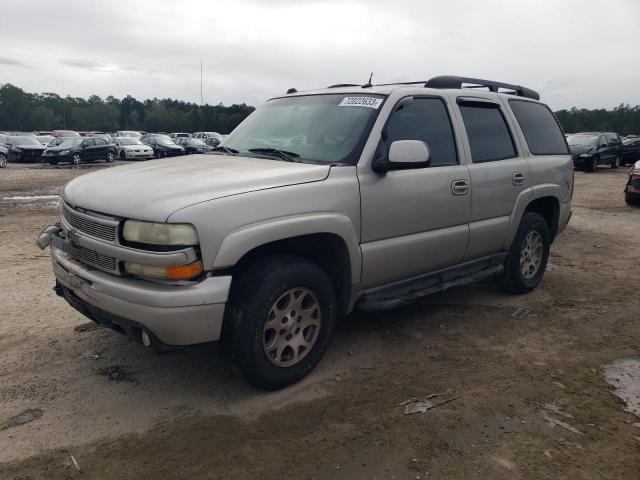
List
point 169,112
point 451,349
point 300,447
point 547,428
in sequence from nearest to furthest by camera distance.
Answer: point 300,447, point 547,428, point 451,349, point 169,112

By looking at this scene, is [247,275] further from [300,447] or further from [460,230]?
[460,230]

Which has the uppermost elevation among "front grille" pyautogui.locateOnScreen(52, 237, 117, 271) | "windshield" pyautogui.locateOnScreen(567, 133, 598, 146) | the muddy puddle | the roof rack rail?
the roof rack rail

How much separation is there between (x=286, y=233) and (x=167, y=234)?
27.6 inches

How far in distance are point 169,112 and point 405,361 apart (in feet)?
350

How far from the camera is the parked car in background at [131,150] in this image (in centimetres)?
2841

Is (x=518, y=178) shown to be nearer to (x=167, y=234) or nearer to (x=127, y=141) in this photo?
(x=167, y=234)

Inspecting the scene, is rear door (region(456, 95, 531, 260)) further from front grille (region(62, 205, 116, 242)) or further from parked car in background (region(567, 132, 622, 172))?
parked car in background (region(567, 132, 622, 172))

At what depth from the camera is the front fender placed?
2.94 meters

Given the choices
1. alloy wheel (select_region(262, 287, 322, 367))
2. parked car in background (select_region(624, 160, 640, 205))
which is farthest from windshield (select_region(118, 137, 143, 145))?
alloy wheel (select_region(262, 287, 322, 367))

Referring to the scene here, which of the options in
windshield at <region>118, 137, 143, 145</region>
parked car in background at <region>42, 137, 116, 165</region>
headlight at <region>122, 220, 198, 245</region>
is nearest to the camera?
headlight at <region>122, 220, 198, 245</region>

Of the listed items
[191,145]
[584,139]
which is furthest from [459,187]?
[191,145]

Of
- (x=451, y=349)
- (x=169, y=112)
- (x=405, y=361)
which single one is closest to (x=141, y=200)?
(x=405, y=361)

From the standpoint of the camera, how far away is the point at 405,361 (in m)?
3.89

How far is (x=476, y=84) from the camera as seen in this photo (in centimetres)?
498
